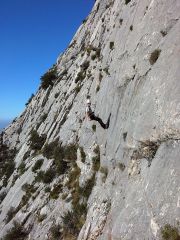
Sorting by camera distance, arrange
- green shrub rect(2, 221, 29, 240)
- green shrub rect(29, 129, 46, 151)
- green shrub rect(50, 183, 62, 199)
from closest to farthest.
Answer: green shrub rect(2, 221, 29, 240) < green shrub rect(50, 183, 62, 199) < green shrub rect(29, 129, 46, 151)

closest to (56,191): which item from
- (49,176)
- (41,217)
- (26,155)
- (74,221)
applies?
(41,217)

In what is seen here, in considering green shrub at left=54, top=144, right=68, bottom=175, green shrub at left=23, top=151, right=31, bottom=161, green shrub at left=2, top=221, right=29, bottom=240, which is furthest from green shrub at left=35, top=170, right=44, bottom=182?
green shrub at left=23, top=151, right=31, bottom=161

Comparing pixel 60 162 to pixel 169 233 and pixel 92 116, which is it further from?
pixel 169 233

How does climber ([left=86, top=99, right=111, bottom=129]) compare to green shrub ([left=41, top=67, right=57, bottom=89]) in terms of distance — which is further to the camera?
green shrub ([left=41, top=67, right=57, bottom=89])

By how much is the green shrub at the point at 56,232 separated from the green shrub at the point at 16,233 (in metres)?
3.84

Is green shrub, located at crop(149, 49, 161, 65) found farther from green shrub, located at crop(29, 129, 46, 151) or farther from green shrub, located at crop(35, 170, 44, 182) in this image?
→ green shrub, located at crop(29, 129, 46, 151)

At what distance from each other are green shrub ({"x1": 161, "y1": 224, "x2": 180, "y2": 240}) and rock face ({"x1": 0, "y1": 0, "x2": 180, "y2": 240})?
0.54 feet

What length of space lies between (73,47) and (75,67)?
10632 mm

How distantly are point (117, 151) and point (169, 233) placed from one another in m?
8.21

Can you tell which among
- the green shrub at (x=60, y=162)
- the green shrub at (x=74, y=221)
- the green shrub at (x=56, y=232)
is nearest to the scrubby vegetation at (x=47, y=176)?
the green shrub at (x=60, y=162)

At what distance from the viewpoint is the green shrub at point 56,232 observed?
828 inches

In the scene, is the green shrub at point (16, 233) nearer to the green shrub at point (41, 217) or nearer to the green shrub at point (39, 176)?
the green shrub at point (41, 217)

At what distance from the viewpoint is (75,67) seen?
146 feet

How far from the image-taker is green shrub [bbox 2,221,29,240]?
24573 mm
